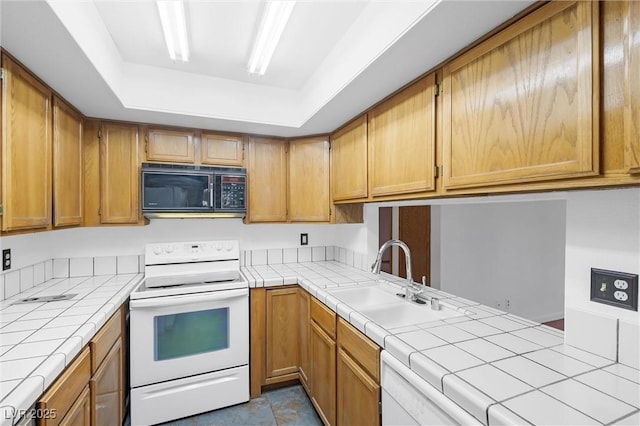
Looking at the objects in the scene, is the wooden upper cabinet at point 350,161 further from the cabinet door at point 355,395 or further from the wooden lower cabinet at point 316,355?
the cabinet door at point 355,395

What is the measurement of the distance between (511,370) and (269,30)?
68.6 inches

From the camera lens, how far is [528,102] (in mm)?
1018

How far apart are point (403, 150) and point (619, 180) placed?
978mm

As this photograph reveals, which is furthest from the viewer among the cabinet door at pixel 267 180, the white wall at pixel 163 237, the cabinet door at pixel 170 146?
the cabinet door at pixel 267 180

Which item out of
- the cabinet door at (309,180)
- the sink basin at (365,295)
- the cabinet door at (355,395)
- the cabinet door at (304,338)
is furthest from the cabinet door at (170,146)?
the cabinet door at (355,395)

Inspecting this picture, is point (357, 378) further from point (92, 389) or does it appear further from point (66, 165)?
point (66, 165)

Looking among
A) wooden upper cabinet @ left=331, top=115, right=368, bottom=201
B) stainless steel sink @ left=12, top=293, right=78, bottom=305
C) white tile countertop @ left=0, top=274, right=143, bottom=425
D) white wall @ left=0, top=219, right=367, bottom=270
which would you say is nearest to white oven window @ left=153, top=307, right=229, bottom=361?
white tile countertop @ left=0, top=274, right=143, bottom=425

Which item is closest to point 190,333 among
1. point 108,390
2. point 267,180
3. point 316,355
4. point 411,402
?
point 108,390

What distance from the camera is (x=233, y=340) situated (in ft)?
6.99

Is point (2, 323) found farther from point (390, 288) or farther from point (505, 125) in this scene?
point (505, 125)

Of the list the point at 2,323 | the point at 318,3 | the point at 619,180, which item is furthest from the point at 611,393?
the point at 2,323

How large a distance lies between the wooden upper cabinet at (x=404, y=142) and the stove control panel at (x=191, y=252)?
1351 millimetres

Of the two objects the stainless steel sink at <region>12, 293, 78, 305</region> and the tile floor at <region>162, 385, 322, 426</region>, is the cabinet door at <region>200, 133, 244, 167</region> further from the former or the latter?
the tile floor at <region>162, 385, 322, 426</region>

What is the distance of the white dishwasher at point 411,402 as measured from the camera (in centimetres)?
88
